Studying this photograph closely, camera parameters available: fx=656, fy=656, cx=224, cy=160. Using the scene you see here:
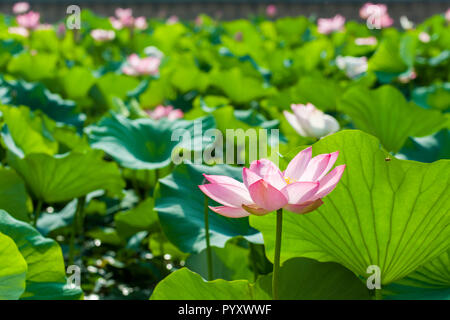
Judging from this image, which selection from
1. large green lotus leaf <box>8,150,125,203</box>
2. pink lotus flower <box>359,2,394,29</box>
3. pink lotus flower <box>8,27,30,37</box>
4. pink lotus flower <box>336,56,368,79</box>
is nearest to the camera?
large green lotus leaf <box>8,150,125,203</box>

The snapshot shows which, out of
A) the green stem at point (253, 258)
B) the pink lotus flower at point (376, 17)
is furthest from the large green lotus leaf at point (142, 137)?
the pink lotus flower at point (376, 17)

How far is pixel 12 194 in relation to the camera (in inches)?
46.6

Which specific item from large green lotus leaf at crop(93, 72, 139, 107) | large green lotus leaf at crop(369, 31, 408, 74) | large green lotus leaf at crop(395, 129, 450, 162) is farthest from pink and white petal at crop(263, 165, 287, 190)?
large green lotus leaf at crop(369, 31, 408, 74)

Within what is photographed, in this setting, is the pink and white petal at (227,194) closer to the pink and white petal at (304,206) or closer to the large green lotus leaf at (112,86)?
the pink and white petal at (304,206)

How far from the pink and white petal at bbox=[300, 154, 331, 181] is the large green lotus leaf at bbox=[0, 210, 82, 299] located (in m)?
0.37

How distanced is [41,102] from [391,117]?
1.03 metres

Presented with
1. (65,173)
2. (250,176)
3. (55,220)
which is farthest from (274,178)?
(55,220)

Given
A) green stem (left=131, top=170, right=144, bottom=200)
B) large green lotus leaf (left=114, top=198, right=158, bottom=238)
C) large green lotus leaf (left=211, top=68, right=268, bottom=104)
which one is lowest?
large green lotus leaf (left=114, top=198, right=158, bottom=238)

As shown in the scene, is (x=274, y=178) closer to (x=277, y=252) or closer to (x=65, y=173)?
(x=277, y=252)

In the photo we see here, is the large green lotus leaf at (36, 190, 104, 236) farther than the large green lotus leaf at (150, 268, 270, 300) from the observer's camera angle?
Yes

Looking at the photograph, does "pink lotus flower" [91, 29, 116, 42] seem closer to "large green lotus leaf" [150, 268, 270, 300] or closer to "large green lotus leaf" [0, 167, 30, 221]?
"large green lotus leaf" [0, 167, 30, 221]

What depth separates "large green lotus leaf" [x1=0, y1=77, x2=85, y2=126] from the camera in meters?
1.92

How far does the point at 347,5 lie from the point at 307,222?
7.27 metres

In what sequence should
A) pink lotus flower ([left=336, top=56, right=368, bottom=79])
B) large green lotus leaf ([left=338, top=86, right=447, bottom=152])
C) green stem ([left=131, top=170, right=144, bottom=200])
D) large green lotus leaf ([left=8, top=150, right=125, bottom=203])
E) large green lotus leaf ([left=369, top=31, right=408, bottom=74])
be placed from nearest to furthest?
1. large green lotus leaf ([left=8, top=150, right=125, bottom=203])
2. large green lotus leaf ([left=338, top=86, right=447, bottom=152])
3. green stem ([left=131, top=170, right=144, bottom=200])
4. large green lotus leaf ([left=369, top=31, right=408, bottom=74])
5. pink lotus flower ([left=336, top=56, right=368, bottom=79])
